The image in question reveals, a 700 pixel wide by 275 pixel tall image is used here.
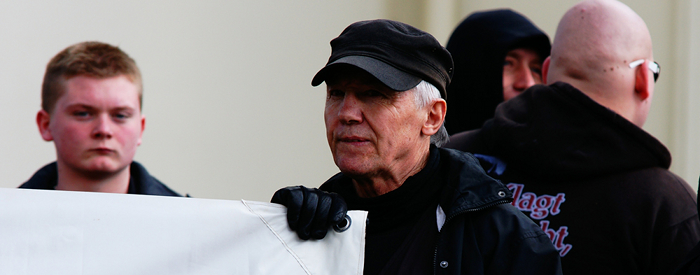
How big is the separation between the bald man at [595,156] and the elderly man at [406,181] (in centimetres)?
55

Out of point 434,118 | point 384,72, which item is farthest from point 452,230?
point 384,72

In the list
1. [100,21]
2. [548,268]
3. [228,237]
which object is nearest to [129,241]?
[228,237]

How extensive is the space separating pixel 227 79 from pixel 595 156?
9.71ft

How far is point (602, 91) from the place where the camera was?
8.67 ft

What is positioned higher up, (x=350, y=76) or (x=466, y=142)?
(x=350, y=76)

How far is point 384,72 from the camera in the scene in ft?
6.18

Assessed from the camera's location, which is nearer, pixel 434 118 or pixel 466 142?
pixel 434 118

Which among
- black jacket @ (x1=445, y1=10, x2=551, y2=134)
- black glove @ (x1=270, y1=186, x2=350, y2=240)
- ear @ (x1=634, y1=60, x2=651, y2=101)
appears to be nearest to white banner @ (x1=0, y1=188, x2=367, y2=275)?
black glove @ (x1=270, y1=186, x2=350, y2=240)

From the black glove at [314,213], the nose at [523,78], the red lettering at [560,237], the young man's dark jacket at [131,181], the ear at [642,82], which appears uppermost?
the ear at [642,82]

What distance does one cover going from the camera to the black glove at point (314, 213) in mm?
1839

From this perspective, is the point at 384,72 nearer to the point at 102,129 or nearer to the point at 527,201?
the point at 527,201

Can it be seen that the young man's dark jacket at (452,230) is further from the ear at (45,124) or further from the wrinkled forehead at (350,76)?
the ear at (45,124)

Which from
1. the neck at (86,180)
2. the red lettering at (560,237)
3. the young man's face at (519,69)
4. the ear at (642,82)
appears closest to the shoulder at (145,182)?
the neck at (86,180)

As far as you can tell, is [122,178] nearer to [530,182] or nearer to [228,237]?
[228,237]
